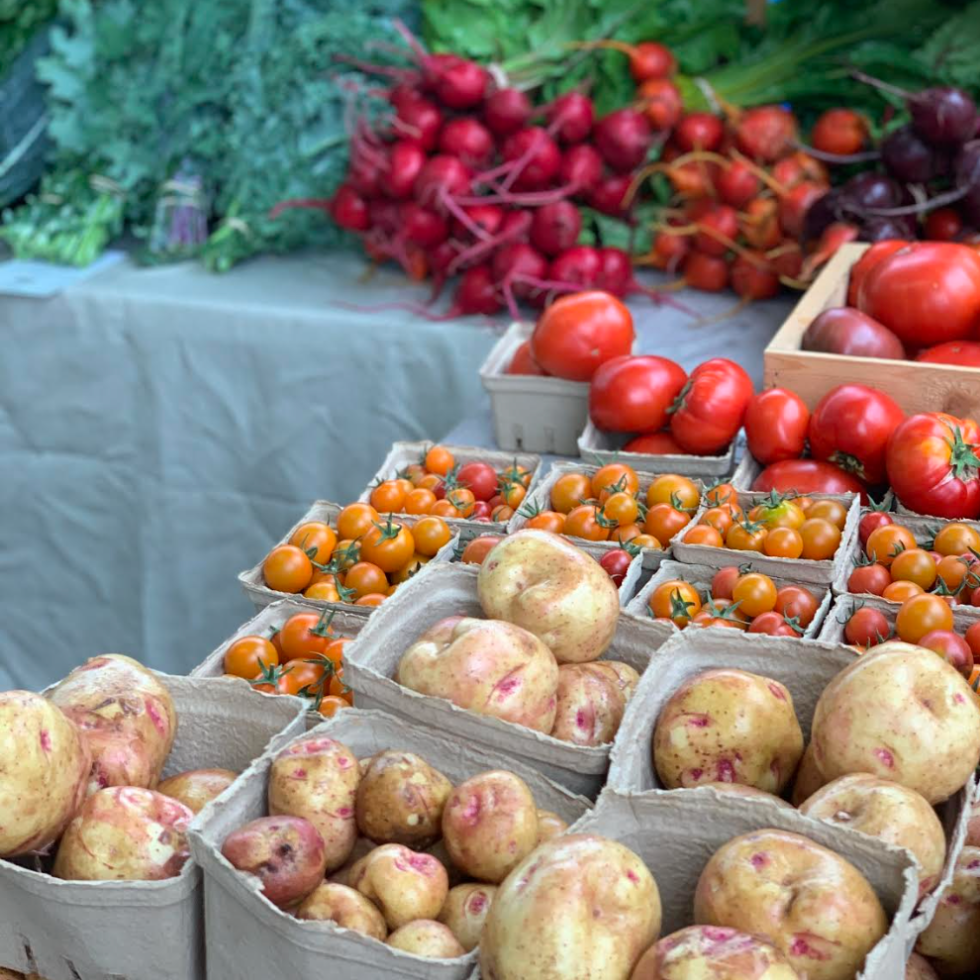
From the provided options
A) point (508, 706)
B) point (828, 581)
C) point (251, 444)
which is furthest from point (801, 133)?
point (508, 706)

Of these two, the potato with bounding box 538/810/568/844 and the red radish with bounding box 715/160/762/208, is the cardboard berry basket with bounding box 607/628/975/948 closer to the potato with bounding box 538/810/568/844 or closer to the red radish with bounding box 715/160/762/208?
the potato with bounding box 538/810/568/844

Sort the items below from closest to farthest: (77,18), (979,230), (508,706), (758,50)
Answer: (508,706) < (979,230) < (758,50) < (77,18)

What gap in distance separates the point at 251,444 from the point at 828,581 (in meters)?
2.04

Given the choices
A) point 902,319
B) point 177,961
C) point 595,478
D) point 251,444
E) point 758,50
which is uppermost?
point 758,50

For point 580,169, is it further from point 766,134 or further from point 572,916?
point 572,916

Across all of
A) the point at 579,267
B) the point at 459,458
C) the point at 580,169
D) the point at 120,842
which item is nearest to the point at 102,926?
the point at 120,842

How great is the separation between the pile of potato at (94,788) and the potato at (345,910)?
154 mm

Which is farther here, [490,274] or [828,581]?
[490,274]

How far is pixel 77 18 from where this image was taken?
374cm

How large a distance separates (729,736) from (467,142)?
2253mm

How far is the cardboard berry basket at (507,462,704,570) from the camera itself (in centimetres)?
175

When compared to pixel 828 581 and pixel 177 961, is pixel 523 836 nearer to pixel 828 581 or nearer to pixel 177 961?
pixel 177 961

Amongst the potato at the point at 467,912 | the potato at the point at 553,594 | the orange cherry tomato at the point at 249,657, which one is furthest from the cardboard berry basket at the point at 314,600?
the potato at the point at 467,912

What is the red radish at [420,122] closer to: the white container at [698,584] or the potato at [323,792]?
the white container at [698,584]
